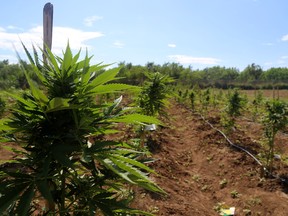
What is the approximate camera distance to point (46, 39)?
1.61 metres

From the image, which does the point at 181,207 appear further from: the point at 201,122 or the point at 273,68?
the point at 273,68

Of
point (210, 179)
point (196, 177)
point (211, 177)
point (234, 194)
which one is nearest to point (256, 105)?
point (211, 177)

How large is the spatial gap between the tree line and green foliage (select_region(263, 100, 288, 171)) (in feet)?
88.4

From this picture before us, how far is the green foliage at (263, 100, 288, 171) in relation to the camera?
6.91 m

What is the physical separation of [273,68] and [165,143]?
7238cm

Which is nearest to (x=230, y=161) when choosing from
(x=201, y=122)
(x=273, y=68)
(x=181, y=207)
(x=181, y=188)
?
(x=181, y=188)

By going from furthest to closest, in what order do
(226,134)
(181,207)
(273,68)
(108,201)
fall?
(273,68)
(226,134)
(181,207)
(108,201)

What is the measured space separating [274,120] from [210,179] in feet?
6.97

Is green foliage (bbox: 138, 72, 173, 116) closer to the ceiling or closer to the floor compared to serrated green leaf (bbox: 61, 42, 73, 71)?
closer to the floor

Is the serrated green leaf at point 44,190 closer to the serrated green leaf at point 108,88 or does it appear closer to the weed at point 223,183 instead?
the serrated green leaf at point 108,88

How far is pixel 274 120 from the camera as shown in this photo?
6957mm

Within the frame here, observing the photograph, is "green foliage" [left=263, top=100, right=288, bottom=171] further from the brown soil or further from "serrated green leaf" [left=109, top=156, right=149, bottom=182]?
"serrated green leaf" [left=109, top=156, right=149, bottom=182]

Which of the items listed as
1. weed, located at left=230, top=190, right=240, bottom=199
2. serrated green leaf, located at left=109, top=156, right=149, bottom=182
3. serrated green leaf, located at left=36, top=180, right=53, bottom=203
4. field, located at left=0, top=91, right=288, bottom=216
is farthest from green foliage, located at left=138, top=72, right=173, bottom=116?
serrated green leaf, located at left=36, top=180, right=53, bottom=203

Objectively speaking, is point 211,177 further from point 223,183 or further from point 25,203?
point 25,203
